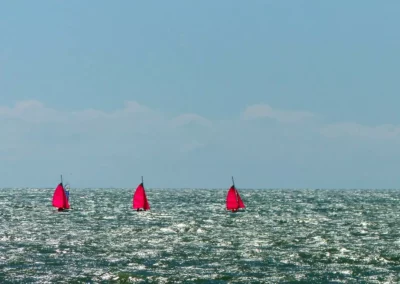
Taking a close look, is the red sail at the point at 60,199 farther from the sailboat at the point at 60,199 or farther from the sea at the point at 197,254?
the sea at the point at 197,254

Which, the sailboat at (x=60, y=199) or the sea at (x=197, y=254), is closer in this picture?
the sea at (x=197, y=254)

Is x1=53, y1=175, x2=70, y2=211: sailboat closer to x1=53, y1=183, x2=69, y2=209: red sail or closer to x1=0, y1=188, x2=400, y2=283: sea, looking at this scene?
x1=53, y1=183, x2=69, y2=209: red sail

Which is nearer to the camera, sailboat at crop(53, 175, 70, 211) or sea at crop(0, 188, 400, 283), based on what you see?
sea at crop(0, 188, 400, 283)

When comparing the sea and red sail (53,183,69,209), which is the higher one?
red sail (53,183,69,209)

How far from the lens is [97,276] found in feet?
123

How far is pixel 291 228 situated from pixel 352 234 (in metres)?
8.29

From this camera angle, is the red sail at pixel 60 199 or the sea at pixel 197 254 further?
the red sail at pixel 60 199

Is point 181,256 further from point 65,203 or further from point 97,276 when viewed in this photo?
point 65,203

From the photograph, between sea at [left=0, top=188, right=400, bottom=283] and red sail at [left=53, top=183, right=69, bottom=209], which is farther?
red sail at [left=53, top=183, right=69, bottom=209]

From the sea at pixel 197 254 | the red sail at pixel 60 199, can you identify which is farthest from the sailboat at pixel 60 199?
the sea at pixel 197 254

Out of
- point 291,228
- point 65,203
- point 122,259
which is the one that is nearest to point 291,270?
point 122,259

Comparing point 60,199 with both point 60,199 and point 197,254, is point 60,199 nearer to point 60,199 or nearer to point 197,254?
point 60,199

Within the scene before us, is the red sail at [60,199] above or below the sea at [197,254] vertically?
above

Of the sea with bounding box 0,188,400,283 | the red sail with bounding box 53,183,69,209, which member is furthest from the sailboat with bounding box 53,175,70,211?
the sea with bounding box 0,188,400,283
